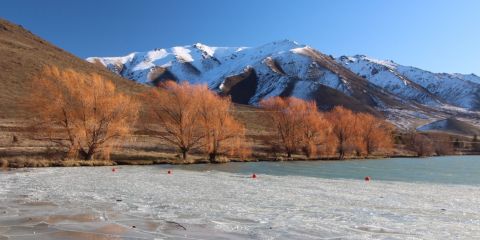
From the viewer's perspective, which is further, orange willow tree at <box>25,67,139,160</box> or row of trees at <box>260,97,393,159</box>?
row of trees at <box>260,97,393,159</box>

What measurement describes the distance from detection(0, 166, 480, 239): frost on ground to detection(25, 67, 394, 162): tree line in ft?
86.7

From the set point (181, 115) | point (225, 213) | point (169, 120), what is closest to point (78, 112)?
point (169, 120)

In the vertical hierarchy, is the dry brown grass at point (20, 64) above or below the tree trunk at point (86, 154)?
above

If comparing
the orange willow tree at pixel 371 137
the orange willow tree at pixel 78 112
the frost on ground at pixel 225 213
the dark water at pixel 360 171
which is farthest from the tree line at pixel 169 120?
the frost on ground at pixel 225 213

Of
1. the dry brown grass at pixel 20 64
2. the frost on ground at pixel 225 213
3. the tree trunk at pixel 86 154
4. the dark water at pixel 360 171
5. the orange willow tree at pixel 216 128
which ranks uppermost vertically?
the dry brown grass at pixel 20 64

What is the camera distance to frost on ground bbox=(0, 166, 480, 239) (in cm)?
1466

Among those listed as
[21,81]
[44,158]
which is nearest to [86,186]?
[44,158]

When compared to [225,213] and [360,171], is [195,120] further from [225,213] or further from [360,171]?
[225,213]

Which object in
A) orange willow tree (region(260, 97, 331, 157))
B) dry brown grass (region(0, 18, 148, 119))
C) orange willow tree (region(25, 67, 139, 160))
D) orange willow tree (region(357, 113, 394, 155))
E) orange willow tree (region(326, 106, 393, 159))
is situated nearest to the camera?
orange willow tree (region(25, 67, 139, 160))

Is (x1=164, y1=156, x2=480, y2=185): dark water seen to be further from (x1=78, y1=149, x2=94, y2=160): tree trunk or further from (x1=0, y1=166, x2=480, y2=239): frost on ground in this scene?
(x1=0, y1=166, x2=480, y2=239): frost on ground

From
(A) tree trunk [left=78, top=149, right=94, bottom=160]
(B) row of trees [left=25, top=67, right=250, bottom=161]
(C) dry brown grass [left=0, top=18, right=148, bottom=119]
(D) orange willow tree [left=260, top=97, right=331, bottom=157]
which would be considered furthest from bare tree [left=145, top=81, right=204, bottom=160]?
(C) dry brown grass [left=0, top=18, right=148, bottom=119]

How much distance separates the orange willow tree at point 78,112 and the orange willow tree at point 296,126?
32.8 metres

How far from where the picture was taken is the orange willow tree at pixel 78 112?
5406 centimetres

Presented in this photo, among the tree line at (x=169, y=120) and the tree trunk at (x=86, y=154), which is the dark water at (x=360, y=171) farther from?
the tree trunk at (x=86, y=154)
